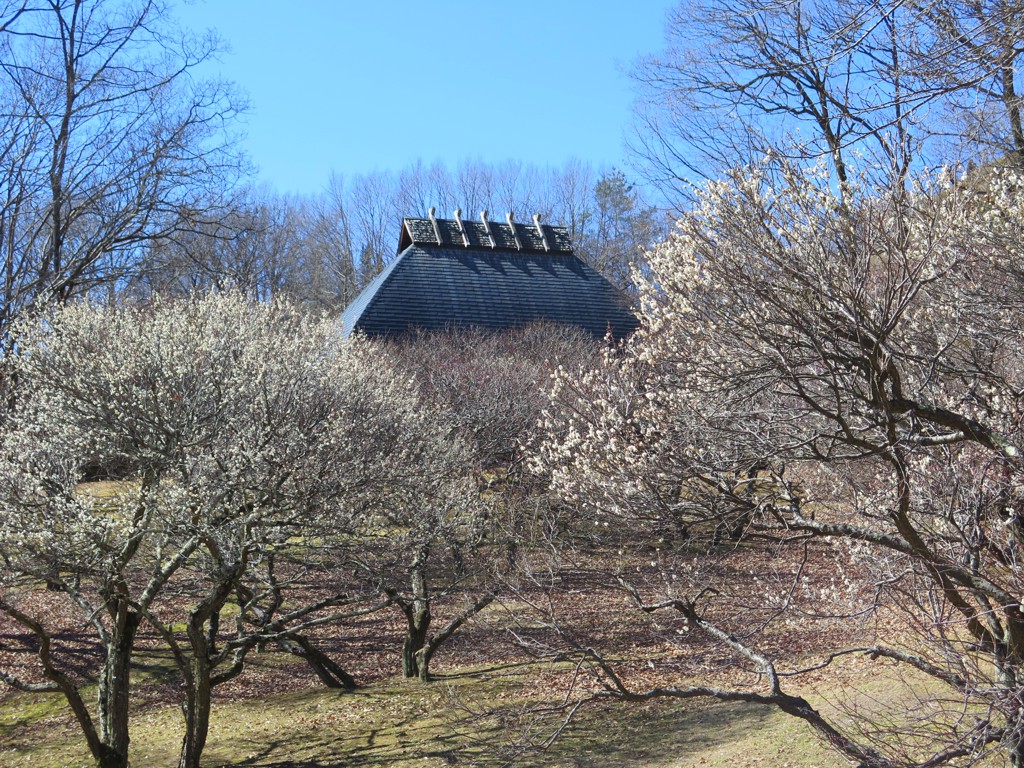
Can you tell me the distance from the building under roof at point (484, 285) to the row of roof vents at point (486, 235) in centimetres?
3

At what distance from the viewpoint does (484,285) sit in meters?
28.6

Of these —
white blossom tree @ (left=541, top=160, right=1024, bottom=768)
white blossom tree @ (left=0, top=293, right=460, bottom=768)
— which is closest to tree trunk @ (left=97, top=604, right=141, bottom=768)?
white blossom tree @ (left=0, top=293, right=460, bottom=768)

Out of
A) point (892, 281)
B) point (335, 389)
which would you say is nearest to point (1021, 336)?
point (892, 281)

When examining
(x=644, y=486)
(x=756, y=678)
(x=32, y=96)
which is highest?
(x=32, y=96)

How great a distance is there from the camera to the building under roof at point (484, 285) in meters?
26.8

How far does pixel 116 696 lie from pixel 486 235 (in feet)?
76.8

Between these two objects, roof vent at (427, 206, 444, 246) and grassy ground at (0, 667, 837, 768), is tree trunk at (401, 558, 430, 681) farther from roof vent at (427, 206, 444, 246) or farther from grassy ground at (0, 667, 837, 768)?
roof vent at (427, 206, 444, 246)

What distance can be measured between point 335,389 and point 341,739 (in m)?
4.45

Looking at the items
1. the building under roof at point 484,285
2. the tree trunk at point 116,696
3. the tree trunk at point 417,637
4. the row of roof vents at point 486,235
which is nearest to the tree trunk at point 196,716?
the tree trunk at point 116,696

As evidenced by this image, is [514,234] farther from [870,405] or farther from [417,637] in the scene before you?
[870,405]

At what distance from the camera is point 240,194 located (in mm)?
17719

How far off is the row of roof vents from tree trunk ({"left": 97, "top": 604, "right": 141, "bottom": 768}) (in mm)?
21985

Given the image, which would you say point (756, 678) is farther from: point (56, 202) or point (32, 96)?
Result: point (32, 96)

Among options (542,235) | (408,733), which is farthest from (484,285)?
(408,733)
